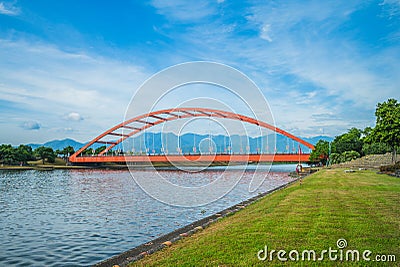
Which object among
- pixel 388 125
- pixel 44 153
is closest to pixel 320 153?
pixel 388 125

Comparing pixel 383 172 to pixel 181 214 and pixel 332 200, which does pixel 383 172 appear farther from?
pixel 181 214

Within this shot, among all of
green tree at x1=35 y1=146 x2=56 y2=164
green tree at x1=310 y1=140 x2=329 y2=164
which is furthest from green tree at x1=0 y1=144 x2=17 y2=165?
green tree at x1=310 y1=140 x2=329 y2=164

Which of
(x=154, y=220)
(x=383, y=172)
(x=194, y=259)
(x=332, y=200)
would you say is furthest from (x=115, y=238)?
(x=383, y=172)

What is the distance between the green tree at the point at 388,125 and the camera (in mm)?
31250

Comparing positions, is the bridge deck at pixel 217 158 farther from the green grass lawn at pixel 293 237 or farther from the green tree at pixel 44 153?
the green grass lawn at pixel 293 237

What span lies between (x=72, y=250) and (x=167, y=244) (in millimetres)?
3633

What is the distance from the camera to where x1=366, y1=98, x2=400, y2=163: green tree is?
31250 millimetres

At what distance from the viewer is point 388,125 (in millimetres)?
31516

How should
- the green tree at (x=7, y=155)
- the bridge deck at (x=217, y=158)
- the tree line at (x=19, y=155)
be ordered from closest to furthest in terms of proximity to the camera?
the bridge deck at (x=217, y=158) → the green tree at (x=7, y=155) → the tree line at (x=19, y=155)

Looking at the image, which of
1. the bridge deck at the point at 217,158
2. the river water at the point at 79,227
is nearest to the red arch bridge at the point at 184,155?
the bridge deck at the point at 217,158

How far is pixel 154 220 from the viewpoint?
1389cm

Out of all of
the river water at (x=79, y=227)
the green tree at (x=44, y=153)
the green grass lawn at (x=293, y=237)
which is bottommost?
the river water at (x=79, y=227)

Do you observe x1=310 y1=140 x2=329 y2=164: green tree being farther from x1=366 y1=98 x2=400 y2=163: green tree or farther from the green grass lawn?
the green grass lawn

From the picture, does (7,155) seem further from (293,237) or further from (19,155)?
(293,237)
